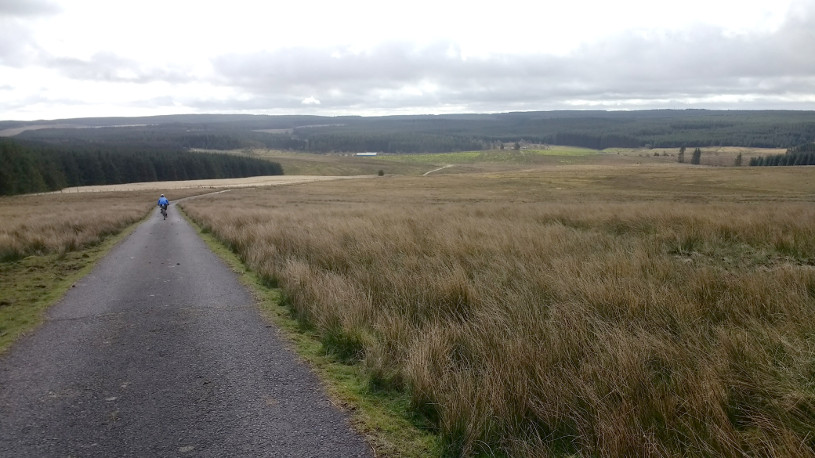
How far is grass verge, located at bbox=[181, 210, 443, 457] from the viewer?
377 cm

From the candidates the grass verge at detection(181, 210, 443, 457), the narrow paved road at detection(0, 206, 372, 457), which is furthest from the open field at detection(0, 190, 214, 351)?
the grass verge at detection(181, 210, 443, 457)

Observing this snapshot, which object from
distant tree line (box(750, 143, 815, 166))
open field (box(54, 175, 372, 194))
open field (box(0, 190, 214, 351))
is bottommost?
distant tree line (box(750, 143, 815, 166))

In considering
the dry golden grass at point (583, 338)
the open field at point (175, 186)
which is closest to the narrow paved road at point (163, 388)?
the dry golden grass at point (583, 338)

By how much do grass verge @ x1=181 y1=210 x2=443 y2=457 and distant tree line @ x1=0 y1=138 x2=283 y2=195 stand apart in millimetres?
93467

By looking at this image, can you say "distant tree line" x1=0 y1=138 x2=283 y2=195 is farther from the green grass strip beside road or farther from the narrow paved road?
the narrow paved road

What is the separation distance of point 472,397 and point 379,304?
3204 mm

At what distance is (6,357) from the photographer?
5781 mm

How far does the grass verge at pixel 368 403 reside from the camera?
3766mm

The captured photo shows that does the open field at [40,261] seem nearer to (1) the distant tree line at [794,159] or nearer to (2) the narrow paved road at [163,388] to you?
(2) the narrow paved road at [163,388]

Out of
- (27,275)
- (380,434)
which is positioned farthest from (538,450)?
(27,275)

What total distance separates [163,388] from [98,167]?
128118 millimetres

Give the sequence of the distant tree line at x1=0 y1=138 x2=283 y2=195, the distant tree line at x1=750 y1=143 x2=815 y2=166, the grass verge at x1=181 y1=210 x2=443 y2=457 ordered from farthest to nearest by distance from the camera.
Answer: the distant tree line at x1=750 y1=143 x2=815 y2=166
the distant tree line at x1=0 y1=138 x2=283 y2=195
the grass verge at x1=181 y1=210 x2=443 y2=457

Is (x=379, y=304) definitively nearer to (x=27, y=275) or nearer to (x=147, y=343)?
(x=147, y=343)

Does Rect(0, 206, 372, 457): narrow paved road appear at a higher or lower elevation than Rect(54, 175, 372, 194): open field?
higher
